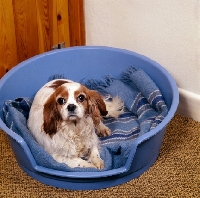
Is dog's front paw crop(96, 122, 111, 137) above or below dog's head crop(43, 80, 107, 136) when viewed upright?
below

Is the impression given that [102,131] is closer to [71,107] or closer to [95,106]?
[95,106]

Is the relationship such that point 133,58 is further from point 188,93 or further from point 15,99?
point 15,99

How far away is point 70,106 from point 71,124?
0.15 m

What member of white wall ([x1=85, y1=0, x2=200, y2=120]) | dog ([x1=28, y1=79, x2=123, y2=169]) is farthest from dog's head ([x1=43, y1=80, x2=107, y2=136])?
white wall ([x1=85, y1=0, x2=200, y2=120])

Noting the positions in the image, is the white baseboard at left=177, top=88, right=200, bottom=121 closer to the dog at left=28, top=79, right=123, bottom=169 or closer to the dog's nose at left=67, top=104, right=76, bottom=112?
the dog at left=28, top=79, right=123, bottom=169

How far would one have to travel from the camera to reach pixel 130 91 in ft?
8.11

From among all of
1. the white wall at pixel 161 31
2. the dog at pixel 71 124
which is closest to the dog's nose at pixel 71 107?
the dog at pixel 71 124

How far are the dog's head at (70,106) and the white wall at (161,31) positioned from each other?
0.60m

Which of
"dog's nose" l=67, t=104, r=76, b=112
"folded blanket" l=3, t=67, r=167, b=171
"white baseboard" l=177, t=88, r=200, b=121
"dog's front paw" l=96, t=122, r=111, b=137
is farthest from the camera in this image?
"white baseboard" l=177, t=88, r=200, b=121

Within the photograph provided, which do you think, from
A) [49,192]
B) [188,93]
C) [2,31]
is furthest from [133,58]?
[49,192]

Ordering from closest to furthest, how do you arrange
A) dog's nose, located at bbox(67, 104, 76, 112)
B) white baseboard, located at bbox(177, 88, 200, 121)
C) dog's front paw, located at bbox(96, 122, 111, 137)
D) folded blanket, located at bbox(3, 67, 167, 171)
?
dog's nose, located at bbox(67, 104, 76, 112) < folded blanket, located at bbox(3, 67, 167, 171) < dog's front paw, located at bbox(96, 122, 111, 137) < white baseboard, located at bbox(177, 88, 200, 121)

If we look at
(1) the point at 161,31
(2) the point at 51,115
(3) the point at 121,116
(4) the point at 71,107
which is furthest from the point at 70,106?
(1) the point at 161,31

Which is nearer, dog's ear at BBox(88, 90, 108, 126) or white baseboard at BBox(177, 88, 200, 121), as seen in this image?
dog's ear at BBox(88, 90, 108, 126)

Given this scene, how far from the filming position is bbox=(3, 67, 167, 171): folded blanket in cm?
197
